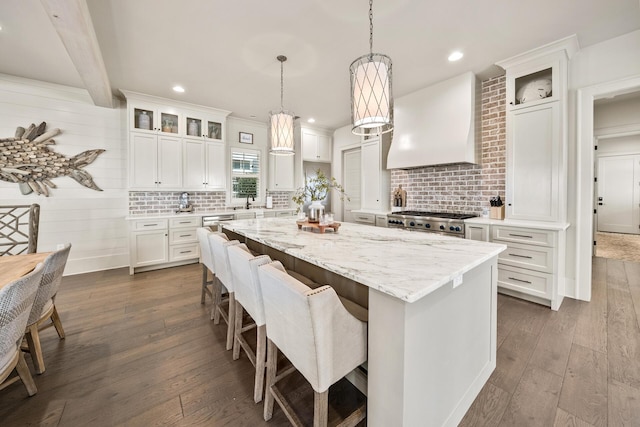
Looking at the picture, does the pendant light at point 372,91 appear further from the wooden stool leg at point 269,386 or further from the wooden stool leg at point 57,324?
the wooden stool leg at point 57,324

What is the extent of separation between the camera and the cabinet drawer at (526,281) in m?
2.61

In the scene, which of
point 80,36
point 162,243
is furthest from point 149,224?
point 80,36

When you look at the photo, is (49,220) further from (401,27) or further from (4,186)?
(401,27)

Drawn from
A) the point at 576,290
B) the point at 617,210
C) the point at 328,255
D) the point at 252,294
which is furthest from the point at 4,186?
the point at 617,210

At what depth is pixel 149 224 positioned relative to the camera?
12.9 feet

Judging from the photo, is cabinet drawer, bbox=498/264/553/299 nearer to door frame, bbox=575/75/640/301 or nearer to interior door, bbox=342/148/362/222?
door frame, bbox=575/75/640/301

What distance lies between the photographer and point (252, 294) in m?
1.47

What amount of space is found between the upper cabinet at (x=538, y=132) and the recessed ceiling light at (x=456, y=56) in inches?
21.4

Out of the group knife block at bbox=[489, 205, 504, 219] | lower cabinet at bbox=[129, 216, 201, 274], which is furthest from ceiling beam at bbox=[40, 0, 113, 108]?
knife block at bbox=[489, 205, 504, 219]

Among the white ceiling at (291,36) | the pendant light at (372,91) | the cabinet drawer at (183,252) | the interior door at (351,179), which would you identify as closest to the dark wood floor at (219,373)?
the cabinet drawer at (183,252)

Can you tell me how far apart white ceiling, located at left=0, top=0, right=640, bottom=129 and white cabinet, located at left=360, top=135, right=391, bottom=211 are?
114 cm

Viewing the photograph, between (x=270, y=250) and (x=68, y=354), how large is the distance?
170 cm

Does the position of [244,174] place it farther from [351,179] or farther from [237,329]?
[237,329]

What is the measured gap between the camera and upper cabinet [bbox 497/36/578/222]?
265cm
